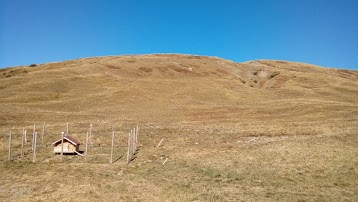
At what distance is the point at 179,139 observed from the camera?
140ft

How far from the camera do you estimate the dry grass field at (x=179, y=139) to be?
2222cm

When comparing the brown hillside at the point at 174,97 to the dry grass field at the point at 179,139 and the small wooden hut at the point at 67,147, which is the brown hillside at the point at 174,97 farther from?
the small wooden hut at the point at 67,147

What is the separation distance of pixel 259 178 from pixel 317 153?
8904 mm

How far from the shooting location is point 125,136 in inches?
1745

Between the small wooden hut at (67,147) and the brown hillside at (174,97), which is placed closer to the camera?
the small wooden hut at (67,147)

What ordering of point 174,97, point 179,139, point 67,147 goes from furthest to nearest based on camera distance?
point 174,97
point 179,139
point 67,147

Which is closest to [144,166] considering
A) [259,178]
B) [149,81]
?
[259,178]

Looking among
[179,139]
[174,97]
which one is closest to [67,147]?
[179,139]

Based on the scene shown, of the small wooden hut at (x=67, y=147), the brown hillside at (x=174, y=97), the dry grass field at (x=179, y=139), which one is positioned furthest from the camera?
the brown hillside at (x=174, y=97)

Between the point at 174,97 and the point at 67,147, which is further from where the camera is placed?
the point at 174,97

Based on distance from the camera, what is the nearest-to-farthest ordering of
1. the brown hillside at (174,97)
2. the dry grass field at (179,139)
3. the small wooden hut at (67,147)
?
the dry grass field at (179,139)
the small wooden hut at (67,147)
the brown hillside at (174,97)

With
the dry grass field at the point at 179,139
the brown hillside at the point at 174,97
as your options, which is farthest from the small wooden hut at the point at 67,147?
the brown hillside at the point at 174,97

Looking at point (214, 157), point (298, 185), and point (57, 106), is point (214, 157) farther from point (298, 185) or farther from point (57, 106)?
point (57, 106)

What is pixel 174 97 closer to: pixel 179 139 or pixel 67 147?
pixel 179 139
